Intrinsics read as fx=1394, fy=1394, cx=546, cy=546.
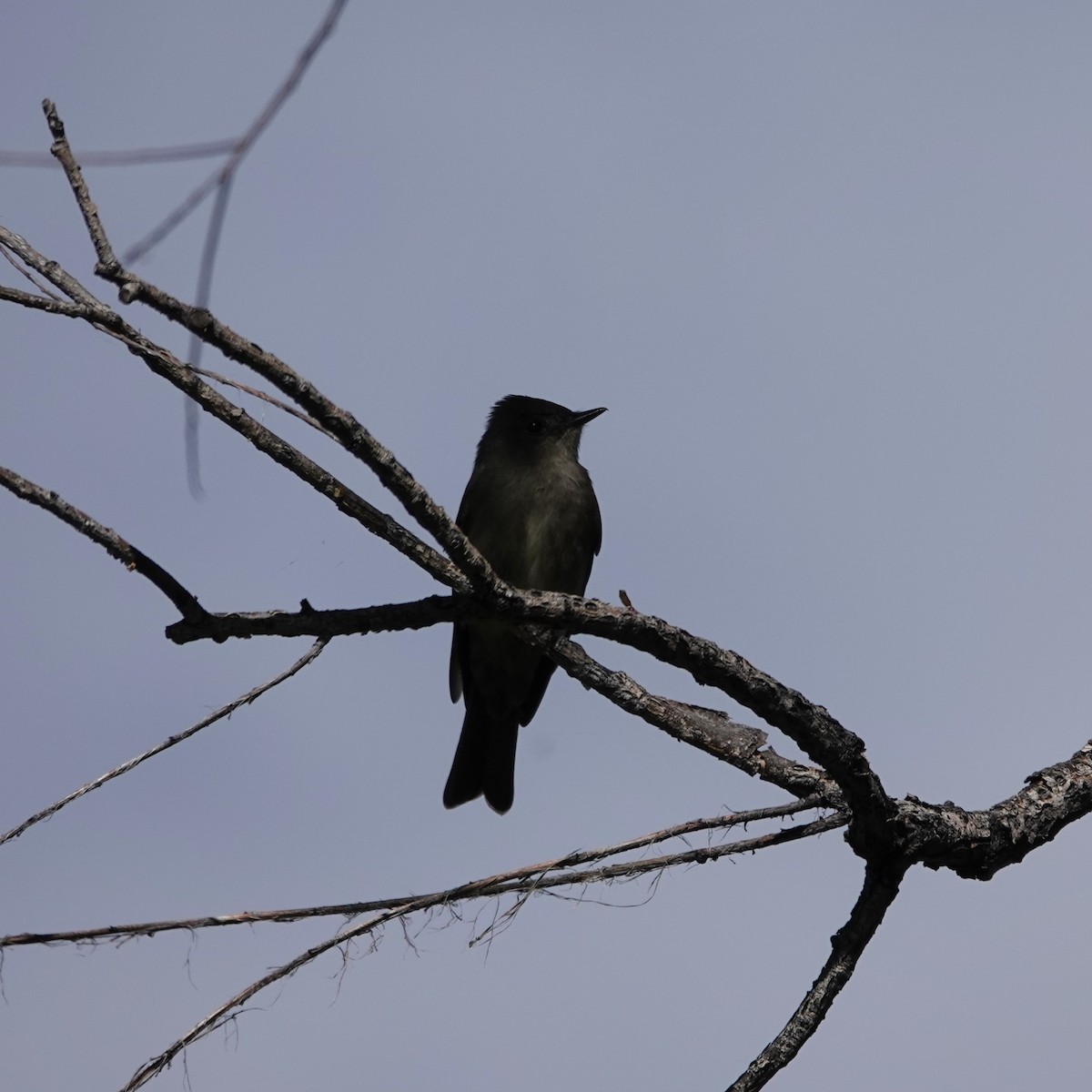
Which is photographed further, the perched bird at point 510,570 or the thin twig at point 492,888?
the perched bird at point 510,570

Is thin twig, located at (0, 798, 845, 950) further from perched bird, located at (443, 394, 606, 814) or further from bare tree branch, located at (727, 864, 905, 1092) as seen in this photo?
perched bird, located at (443, 394, 606, 814)

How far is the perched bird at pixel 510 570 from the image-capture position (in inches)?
303

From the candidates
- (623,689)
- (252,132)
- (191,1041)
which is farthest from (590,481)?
(252,132)

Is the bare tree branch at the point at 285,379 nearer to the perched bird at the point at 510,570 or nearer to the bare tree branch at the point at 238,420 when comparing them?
the bare tree branch at the point at 238,420

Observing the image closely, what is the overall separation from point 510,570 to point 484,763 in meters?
1.15

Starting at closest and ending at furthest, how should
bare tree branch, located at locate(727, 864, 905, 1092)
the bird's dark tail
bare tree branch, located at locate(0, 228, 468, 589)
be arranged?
bare tree branch, located at locate(0, 228, 468, 589) < bare tree branch, located at locate(727, 864, 905, 1092) < the bird's dark tail

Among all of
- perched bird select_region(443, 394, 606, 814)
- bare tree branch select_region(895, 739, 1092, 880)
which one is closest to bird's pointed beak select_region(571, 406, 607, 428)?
perched bird select_region(443, 394, 606, 814)

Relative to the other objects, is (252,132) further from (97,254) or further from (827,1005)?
(827,1005)

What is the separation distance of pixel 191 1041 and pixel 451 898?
679 millimetres

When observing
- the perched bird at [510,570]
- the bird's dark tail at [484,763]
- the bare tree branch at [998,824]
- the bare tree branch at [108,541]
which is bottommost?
the bare tree branch at [998,824]

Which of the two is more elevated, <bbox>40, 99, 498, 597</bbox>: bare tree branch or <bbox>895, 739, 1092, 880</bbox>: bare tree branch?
<bbox>40, 99, 498, 597</bbox>: bare tree branch

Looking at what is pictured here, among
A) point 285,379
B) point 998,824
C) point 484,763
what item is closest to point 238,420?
point 285,379

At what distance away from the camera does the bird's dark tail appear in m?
7.80

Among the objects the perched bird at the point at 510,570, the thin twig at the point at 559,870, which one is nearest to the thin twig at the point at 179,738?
the thin twig at the point at 559,870
